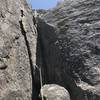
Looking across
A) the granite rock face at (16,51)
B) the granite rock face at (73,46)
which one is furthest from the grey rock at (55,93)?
the granite rock face at (16,51)

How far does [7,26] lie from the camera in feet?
32.2

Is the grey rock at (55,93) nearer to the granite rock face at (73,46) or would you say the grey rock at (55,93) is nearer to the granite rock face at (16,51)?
the granite rock face at (73,46)

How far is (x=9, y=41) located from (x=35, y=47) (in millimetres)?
1598

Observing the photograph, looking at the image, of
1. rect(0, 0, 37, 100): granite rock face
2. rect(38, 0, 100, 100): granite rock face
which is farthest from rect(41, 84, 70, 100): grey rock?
rect(0, 0, 37, 100): granite rock face

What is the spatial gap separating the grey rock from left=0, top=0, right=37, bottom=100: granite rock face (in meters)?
0.62

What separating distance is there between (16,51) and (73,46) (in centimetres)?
177

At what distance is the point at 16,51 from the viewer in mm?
9773

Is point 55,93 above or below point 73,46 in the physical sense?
below

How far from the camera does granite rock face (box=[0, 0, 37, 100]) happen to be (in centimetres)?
906

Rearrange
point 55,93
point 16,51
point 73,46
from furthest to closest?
point 73,46 < point 16,51 < point 55,93

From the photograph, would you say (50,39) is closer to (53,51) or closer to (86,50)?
(53,51)

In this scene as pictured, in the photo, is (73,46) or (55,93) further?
(73,46)

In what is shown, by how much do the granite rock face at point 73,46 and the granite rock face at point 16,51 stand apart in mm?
592

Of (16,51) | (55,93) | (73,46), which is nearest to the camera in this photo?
(55,93)
